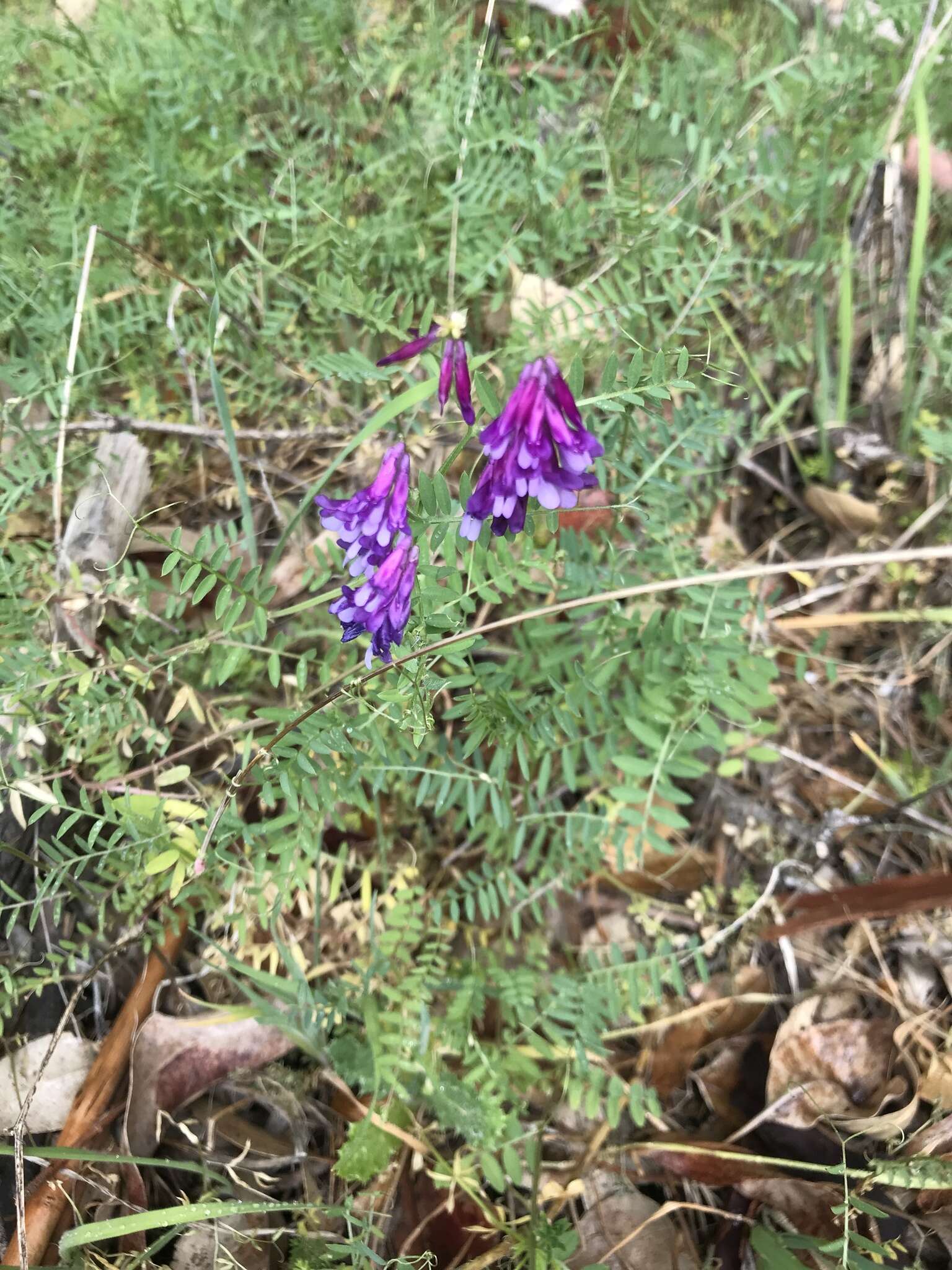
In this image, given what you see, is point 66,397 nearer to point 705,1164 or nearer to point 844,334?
point 844,334

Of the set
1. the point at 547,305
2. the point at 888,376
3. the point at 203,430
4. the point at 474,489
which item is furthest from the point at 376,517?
the point at 888,376

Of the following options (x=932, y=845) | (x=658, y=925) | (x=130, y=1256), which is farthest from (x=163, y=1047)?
(x=932, y=845)

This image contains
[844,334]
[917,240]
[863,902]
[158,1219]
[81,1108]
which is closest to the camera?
[158,1219]

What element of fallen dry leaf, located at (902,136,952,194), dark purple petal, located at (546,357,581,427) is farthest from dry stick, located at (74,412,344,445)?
fallen dry leaf, located at (902,136,952,194)

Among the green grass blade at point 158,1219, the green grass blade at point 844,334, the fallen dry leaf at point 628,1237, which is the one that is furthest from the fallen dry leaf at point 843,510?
the green grass blade at point 158,1219

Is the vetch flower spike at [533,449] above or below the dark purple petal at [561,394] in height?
below

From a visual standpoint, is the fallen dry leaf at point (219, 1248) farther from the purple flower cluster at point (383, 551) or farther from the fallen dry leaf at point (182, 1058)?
the purple flower cluster at point (383, 551)

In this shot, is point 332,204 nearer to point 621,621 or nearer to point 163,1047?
point 621,621
